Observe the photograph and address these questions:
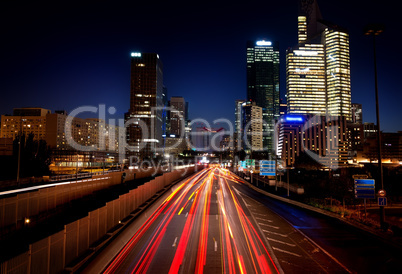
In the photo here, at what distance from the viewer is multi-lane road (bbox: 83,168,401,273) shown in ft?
47.4

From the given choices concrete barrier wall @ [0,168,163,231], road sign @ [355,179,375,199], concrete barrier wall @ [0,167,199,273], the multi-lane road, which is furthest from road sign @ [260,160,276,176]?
concrete barrier wall @ [0,167,199,273]

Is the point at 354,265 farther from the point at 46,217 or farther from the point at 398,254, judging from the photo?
the point at 46,217

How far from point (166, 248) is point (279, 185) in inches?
1776

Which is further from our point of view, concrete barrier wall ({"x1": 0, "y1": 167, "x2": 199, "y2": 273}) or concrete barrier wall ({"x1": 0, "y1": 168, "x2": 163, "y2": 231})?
concrete barrier wall ({"x1": 0, "y1": 168, "x2": 163, "y2": 231})

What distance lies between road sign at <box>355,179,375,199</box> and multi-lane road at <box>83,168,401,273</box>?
319 cm

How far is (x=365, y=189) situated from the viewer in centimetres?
2250

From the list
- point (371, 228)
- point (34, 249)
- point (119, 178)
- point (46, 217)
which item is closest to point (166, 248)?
point (34, 249)

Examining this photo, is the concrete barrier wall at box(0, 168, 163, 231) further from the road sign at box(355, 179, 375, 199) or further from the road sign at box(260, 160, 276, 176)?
the road sign at box(260, 160, 276, 176)

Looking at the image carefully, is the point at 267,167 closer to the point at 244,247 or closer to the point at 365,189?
the point at 365,189

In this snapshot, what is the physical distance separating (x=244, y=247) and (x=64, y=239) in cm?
1068

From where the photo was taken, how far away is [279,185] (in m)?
58.1

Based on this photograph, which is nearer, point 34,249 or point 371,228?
point 34,249

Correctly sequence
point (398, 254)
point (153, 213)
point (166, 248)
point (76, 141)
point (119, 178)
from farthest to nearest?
point (76, 141)
point (119, 178)
point (153, 213)
point (166, 248)
point (398, 254)

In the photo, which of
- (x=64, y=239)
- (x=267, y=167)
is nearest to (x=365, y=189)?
→ (x=64, y=239)
